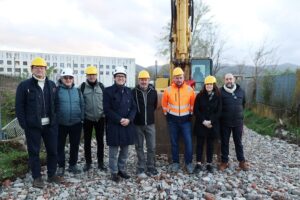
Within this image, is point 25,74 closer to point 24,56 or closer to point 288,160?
point 24,56

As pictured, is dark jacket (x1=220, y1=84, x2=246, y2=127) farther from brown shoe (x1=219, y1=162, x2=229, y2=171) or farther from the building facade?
the building facade

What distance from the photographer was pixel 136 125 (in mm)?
6000

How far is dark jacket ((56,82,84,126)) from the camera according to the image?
220 inches

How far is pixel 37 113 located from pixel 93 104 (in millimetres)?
1127

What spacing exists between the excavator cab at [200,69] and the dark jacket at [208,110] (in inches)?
250

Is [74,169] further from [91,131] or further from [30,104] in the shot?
[30,104]

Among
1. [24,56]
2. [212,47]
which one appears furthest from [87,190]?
[212,47]

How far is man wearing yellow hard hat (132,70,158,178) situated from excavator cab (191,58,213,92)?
6613 mm

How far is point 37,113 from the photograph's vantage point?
16.5 feet

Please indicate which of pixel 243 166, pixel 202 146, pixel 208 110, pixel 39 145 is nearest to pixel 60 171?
pixel 39 145

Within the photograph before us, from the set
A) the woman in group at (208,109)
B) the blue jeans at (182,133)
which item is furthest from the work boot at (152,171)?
the woman in group at (208,109)

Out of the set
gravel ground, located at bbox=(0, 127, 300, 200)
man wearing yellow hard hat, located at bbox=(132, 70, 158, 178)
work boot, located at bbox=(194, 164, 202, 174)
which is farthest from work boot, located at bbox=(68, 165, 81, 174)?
work boot, located at bbox=(194, 164, 202, 174)

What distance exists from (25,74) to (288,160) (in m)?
9.60

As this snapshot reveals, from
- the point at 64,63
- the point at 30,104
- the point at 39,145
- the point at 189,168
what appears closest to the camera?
the point at 30,104
